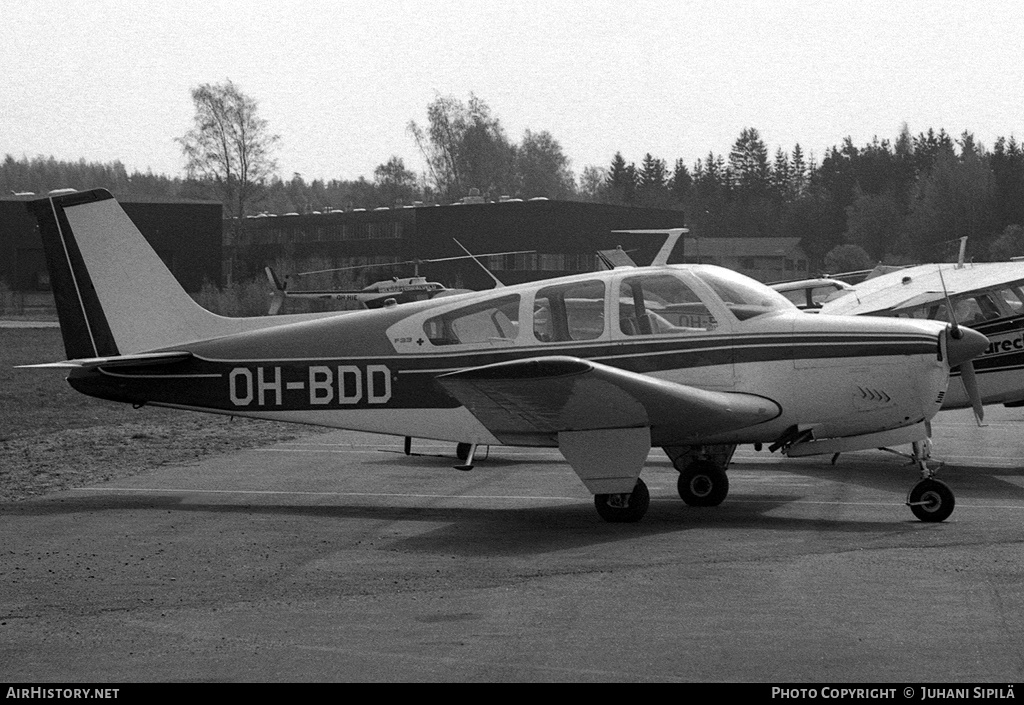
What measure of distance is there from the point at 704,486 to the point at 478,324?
2.53m

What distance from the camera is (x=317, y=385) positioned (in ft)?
38.5

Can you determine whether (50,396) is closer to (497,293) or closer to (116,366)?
(116,366)

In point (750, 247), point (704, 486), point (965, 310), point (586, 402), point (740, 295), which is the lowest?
point (704, 486)

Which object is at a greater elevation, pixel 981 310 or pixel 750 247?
pixel 981 310

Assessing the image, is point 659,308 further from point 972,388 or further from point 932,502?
point 972,388

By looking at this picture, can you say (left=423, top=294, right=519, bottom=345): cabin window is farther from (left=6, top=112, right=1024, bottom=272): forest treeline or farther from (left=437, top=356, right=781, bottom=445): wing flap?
(left=6, top=112, right=1024, bottom=272): forest treeline

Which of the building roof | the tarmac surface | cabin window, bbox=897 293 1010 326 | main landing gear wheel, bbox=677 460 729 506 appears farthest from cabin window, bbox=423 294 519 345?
the building roof

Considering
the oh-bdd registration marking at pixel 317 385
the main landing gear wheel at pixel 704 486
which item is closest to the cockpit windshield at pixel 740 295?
the main landing gear wheel at pixel 704 486

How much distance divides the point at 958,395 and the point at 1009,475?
1015 mm

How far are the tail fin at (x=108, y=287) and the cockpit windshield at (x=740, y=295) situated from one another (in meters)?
4.70

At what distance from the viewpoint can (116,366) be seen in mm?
12125

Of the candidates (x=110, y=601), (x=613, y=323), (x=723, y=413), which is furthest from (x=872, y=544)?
(x=110, y=601)

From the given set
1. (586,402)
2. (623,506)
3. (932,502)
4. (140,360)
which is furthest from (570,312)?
A: (140,360)

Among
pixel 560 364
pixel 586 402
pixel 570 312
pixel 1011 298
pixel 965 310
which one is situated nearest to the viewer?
pixel 560 364
